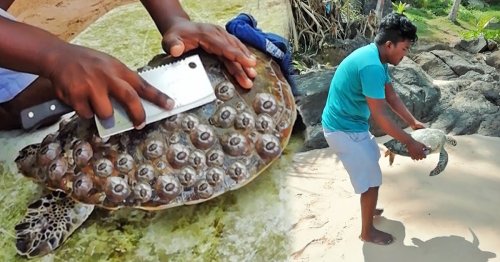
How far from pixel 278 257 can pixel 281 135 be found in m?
0.33

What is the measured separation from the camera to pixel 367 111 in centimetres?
209

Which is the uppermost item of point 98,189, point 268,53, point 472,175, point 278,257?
point 268,53

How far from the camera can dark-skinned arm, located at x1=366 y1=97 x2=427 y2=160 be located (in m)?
1.96

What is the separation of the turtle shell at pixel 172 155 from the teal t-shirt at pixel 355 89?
0.47 m

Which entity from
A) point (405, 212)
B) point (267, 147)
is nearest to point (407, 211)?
point (405, 212)

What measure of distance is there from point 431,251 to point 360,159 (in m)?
0.38

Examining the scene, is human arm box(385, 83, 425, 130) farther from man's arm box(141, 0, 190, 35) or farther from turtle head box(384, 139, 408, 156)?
man's arm box(141, 0, 190, 35)

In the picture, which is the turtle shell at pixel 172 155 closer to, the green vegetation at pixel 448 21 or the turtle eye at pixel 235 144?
the turtle eye at pixel 235 144

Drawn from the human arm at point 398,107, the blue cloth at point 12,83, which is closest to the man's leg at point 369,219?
the human arm at point 398,107

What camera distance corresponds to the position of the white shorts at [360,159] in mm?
2064

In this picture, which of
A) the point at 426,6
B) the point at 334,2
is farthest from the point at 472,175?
the point at 426,6

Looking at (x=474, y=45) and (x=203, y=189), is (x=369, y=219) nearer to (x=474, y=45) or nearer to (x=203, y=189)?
(x=203, y=189)

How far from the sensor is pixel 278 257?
5.35 ft

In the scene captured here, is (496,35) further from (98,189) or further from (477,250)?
A: (98,189)
